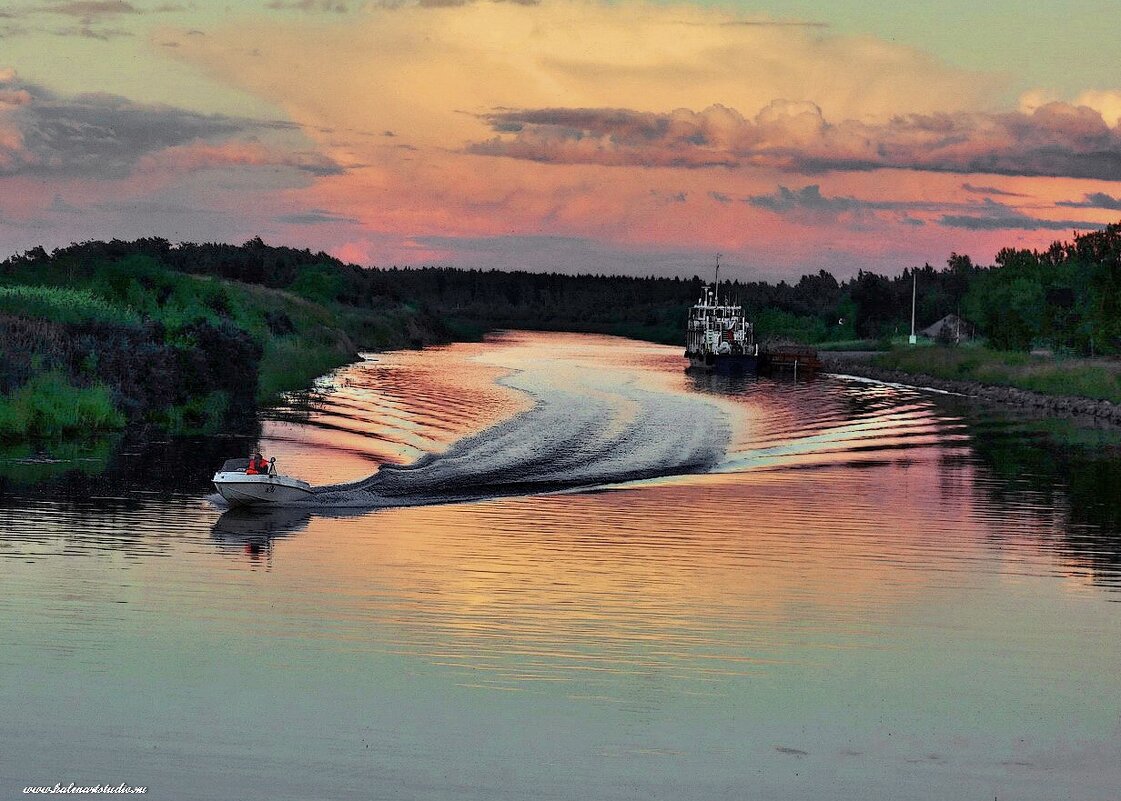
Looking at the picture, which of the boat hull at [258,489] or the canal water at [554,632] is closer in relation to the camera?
the canal water at [554,632]

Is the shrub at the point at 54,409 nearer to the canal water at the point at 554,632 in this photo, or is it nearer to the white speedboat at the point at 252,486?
the canal water at the point at 554,632

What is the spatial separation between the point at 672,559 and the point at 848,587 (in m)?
4.19

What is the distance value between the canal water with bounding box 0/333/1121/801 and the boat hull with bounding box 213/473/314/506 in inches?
23.5

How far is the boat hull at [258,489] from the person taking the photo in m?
34.8

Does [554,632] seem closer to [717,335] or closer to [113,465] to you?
[113,465]

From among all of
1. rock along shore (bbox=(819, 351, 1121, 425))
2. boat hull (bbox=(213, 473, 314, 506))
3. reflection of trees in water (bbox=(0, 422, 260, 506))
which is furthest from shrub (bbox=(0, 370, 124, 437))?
rock along shore (bbox=(819, 351, 1121, 425))

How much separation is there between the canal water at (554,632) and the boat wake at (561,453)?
31 cm

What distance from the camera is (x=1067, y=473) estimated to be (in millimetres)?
Result: 51000

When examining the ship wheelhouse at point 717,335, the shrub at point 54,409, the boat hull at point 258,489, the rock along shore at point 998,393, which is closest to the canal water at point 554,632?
the boat hull at point 258,489

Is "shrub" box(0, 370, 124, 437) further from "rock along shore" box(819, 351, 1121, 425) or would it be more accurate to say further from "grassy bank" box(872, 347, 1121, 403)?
"grassy bank" box(872, 347, 1121, 403)

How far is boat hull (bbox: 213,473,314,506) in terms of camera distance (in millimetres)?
34812

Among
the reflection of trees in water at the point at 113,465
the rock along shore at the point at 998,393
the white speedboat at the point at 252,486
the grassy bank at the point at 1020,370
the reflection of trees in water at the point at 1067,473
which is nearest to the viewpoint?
the reflection of trees in water at the point at 1067,473

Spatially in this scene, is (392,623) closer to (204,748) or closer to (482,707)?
(482,707)

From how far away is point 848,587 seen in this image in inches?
1071
